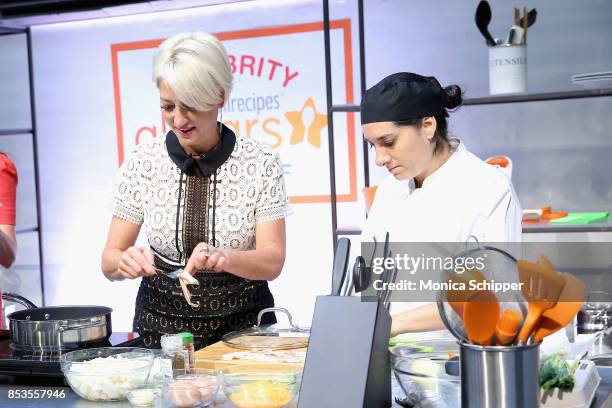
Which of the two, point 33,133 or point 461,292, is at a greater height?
point 33,133

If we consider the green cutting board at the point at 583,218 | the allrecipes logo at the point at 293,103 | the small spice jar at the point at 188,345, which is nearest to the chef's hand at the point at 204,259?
the small spice jar at the point at 188,345

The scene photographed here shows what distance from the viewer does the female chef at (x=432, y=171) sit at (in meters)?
2.26

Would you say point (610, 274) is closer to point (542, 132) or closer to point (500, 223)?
point (542, 132)

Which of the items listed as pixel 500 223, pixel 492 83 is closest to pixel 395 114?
pixel 500 223

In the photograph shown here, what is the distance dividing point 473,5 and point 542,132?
2.31ft

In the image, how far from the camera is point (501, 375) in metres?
1.26

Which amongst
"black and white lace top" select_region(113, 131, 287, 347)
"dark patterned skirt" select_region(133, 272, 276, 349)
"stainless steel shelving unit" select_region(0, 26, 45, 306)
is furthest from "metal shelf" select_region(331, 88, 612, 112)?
"stainless steel shelving unit" select_region(0, 26, 45, 306)

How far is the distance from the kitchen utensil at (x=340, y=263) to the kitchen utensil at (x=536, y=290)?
29 cm

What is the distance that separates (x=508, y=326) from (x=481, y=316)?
0.14 feet

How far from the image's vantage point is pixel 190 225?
2.42m

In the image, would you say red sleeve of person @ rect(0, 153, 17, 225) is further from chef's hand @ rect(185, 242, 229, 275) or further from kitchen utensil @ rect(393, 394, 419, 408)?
kitchen utensil @ rect(393, 394, 419, 408)

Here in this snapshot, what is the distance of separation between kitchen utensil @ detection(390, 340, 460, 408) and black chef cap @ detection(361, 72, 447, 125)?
958 mm

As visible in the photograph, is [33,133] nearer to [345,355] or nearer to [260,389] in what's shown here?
[260,389]

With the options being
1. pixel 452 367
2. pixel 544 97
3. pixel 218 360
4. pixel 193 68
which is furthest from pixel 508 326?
pixel 544 97
